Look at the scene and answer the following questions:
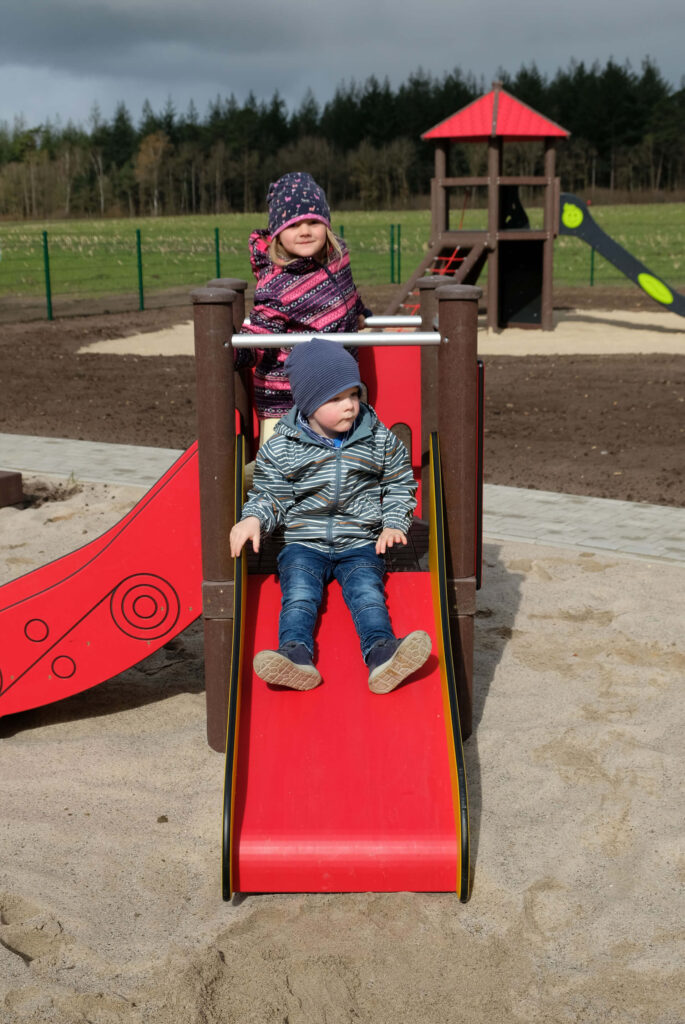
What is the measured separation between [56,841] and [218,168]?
3199 inches

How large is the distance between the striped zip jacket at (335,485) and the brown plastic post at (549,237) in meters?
13.3

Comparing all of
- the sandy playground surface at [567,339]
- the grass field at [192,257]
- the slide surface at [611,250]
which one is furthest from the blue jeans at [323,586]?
the grass field at [192,257]

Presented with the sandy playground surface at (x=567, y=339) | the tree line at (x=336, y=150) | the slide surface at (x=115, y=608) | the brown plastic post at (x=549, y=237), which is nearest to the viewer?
the slide surface at (x=115, y=608)

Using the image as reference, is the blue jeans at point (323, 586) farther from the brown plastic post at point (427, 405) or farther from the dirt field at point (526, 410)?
the dirt field at point (526, 410)

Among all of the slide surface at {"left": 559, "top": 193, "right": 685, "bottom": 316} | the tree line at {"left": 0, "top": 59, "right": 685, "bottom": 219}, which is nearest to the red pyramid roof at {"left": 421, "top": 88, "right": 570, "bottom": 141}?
the slide surface at {"left": 559, "top": 193, "right": 685, "bottom": 316}

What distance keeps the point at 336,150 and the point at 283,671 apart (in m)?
102

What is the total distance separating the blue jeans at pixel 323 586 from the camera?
132 inches

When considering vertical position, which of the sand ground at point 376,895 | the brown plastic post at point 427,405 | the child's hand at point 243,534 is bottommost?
the sand ground at point 376,895

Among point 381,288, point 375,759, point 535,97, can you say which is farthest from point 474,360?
point 535,97

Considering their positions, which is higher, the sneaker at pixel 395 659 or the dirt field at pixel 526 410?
the sneaker at pixel 395 659

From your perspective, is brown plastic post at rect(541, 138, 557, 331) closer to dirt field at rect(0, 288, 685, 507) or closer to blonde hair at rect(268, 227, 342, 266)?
dirt field at rect(0, 288, 685, 507)

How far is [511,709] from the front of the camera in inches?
161

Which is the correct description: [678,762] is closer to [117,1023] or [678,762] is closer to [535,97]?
[117,1023]

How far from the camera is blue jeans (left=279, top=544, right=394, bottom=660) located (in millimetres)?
3342
